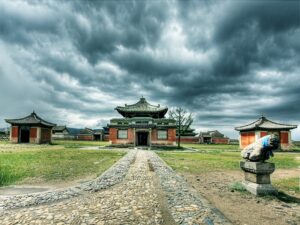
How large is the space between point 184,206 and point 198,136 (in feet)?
236

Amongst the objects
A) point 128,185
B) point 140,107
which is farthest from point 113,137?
point 128,185

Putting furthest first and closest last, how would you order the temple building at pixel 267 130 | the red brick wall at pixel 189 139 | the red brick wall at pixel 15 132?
the red brick wall at pixel 189 139
the red brick wall at pixel 15 132
the temple building at pixel 267 130

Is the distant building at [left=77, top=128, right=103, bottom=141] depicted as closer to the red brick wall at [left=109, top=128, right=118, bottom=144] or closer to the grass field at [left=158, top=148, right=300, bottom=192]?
the red brick wall at [left=109, top=128, right=118, bottom=144]

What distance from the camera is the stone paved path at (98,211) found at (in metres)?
4.34

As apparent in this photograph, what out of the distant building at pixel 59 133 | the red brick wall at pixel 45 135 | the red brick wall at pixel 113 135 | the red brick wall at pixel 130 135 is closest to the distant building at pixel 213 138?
the red brick wall at pixel 130 135

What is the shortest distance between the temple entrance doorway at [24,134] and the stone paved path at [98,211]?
4368 centimetres

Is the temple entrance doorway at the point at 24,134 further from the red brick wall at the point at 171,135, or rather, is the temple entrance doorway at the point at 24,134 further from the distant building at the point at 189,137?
the distant building at the point at 189,137

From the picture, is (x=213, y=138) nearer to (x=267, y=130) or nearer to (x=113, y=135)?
(x=267, y=130)

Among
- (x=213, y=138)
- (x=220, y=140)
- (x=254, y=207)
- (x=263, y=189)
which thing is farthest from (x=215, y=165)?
(x=220, y=140)

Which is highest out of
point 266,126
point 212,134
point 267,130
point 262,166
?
point 266,126

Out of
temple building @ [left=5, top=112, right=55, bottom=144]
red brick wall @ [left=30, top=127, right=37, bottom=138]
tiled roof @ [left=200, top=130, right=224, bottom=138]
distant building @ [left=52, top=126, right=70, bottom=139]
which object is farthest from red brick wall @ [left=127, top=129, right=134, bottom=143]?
distant building @ [left=52, top=126, right=70, bottom=139]

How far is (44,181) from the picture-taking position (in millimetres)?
8625

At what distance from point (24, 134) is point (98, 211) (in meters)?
46.1

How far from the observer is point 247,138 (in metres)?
41.7
